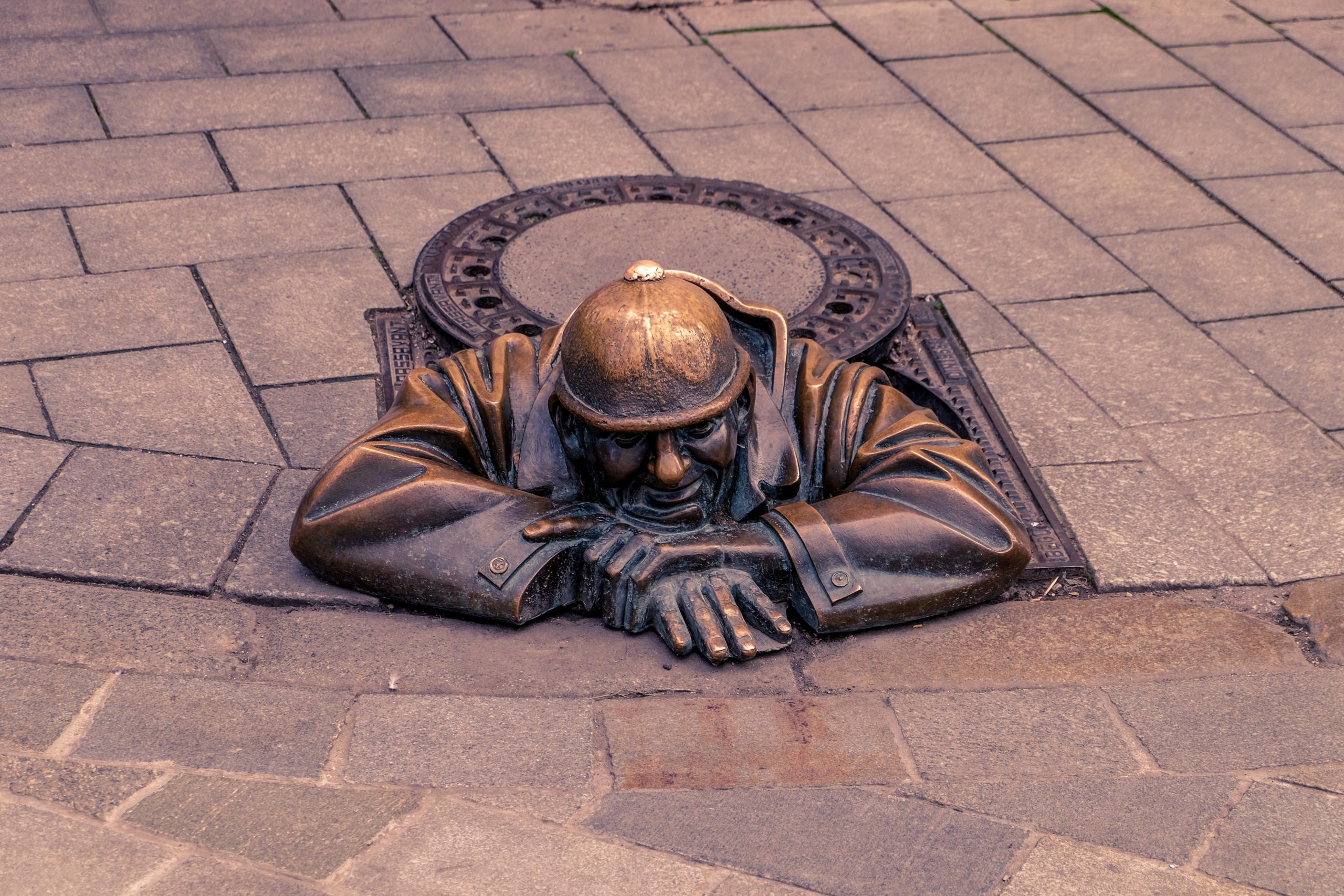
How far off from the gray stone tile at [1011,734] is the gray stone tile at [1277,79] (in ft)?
13.1

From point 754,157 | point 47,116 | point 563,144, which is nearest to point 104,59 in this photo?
point 47,116

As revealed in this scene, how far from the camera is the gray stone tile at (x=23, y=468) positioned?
3.44m

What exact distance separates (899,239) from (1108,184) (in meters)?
1.05

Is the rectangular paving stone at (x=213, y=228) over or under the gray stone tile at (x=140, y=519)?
under

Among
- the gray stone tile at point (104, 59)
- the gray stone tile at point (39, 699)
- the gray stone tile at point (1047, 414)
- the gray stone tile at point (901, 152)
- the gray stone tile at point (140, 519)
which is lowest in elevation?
the gray stone tile at point (104, 59)

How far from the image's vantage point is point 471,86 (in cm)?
601

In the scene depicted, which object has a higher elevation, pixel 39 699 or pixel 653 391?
pixel 653 391

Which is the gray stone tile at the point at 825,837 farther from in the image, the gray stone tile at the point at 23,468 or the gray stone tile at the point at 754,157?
the gray stone tile at the point at 754,157

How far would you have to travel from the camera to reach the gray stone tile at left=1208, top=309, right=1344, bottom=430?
4148mm

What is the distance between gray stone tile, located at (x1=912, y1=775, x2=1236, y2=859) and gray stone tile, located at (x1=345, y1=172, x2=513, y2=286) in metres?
2.83

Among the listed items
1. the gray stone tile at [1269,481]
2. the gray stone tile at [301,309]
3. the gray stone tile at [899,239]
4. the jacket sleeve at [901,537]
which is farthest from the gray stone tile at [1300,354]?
the gray stone tile at [301,309]

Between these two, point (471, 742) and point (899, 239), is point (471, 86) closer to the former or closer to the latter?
point (899, 239)

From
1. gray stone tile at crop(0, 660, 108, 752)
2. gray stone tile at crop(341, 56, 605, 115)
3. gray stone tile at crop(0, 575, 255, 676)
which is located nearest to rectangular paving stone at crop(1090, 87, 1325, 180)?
gray stone tile at crop(341, 56, 605, 115)

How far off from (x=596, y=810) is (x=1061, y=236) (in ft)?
10.7
